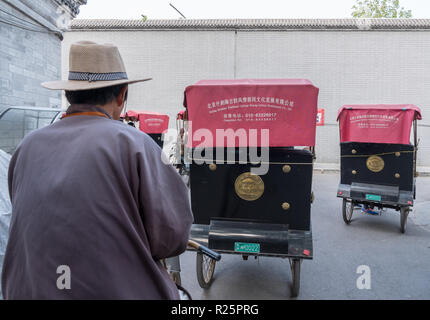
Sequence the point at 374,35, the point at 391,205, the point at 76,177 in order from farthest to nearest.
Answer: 1. the point at 374,35
2. the point at 391,205
3. the point at 76,177

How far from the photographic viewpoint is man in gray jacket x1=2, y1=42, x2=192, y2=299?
1303 mm

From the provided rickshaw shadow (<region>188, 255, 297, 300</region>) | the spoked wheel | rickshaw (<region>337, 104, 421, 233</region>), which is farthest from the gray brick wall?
rickshaw (<region>337, 104, 421, 233</region>)

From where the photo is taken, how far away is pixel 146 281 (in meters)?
1.43

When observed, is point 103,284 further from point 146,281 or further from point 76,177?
point 76,177

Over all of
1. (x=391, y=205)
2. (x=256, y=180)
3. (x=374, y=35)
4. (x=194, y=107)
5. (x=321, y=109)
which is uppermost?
(x=374, y=35)

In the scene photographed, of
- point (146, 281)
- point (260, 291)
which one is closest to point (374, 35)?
point (260, 291)

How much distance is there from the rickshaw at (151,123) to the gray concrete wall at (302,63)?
129 inches

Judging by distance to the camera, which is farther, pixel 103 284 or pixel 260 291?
pixel 260 291

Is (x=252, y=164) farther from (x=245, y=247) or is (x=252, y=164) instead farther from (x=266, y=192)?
(x=245, y=247)

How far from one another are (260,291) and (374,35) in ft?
50.8

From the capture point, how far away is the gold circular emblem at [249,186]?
396 centimetres

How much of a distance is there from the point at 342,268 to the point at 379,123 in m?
3.05

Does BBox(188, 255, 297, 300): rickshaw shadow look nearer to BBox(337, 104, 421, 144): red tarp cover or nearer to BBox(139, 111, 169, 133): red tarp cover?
BBox(337, 104, 421, 144): red tarp cover

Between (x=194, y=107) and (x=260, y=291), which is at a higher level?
(x=194, y=107)
